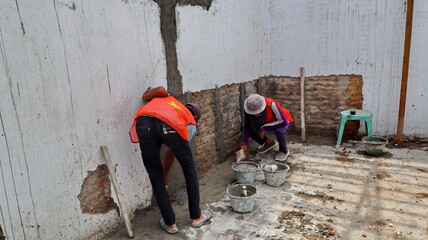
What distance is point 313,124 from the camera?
5.77 meters

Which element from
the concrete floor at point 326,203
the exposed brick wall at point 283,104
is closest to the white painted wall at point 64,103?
the concrete floor at point 326,203

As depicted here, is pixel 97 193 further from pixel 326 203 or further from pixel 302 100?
pixel 302 100

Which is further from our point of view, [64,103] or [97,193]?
[97,193]

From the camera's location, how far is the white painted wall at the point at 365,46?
483 cm

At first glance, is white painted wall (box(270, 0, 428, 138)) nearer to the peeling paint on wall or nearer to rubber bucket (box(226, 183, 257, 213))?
rubber bucket (box(226, 183, 257, 213))

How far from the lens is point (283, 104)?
19.5 ft

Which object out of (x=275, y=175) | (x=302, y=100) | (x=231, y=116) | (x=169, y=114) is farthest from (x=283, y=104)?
(x=169, y=114)

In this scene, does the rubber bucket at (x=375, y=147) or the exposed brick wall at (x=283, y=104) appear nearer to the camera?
the exposed brick wall at (x=283, y=104)

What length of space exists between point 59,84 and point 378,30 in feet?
16.2

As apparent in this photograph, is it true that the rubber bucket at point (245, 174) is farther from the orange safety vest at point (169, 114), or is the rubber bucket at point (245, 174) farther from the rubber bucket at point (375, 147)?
the rubber bucket at point (375, 147)

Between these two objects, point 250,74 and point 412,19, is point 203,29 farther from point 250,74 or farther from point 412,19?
point 412,19

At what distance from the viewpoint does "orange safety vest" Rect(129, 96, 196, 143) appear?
106 inches

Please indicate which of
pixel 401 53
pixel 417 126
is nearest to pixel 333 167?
pixel 417 126

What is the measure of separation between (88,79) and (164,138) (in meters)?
0.85
